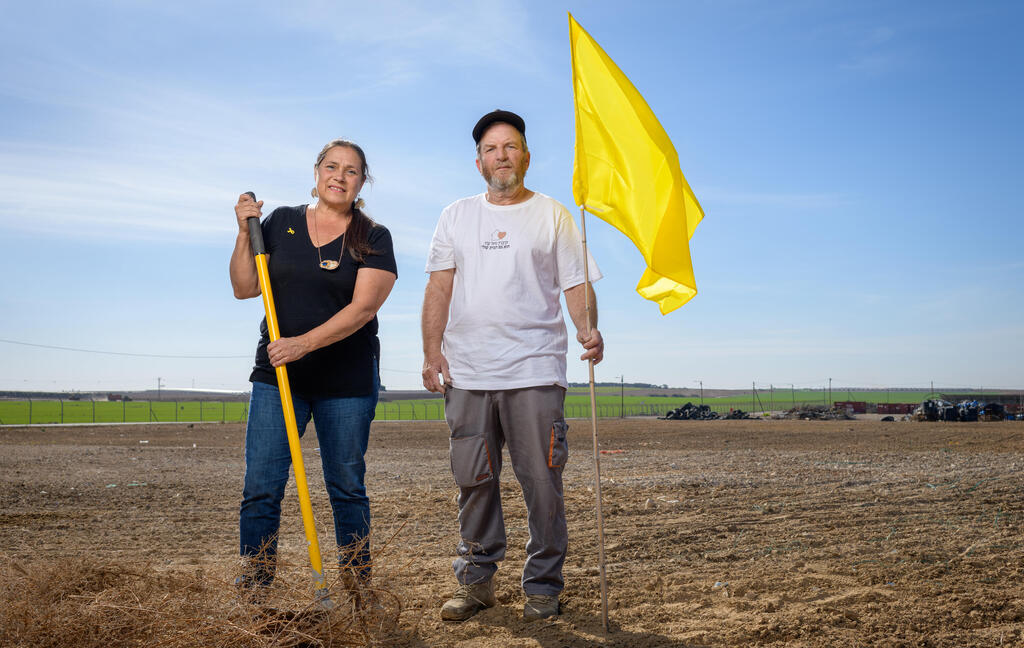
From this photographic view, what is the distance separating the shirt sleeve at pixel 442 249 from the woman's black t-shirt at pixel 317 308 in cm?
25

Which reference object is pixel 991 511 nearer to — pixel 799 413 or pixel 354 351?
pixel 354 351

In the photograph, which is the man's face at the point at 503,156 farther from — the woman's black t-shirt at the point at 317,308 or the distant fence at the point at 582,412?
the distant fence at the point at 582,412

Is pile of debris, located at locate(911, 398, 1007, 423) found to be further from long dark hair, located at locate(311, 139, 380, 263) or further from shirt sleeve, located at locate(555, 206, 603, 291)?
long dark hair, located at locate(311, 139, 380, 263)

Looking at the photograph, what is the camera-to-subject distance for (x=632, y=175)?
11.3ft

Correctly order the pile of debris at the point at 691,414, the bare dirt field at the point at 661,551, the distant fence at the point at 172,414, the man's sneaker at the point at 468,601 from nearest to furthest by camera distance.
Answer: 1. the bare dirt field at the point at 661,551
2. the man's sneaker at the point at 468,601
3. the pile of debris at the point at 691,414
4. the distant fence at the point at 172,414

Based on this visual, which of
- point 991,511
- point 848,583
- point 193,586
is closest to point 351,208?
point 193,586

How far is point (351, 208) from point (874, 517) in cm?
477

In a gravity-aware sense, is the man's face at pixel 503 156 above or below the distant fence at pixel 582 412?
above

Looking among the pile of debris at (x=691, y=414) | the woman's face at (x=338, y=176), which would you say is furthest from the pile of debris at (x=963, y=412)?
the woman's face at (x=338, y=176)

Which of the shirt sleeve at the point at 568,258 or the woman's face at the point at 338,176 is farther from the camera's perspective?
the shirt sleeve at the point at 568,258

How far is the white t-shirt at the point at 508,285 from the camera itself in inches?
133

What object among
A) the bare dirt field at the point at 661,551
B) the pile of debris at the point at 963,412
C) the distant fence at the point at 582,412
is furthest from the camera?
the distant fence at the point at 582,412

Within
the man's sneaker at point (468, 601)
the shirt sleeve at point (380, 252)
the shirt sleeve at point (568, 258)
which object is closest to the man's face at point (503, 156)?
the shirt sleeve at point (568, 258)

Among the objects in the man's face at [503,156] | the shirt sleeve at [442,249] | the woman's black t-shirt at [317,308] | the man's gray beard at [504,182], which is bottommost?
the woman's black t-shirt at [317,308]
